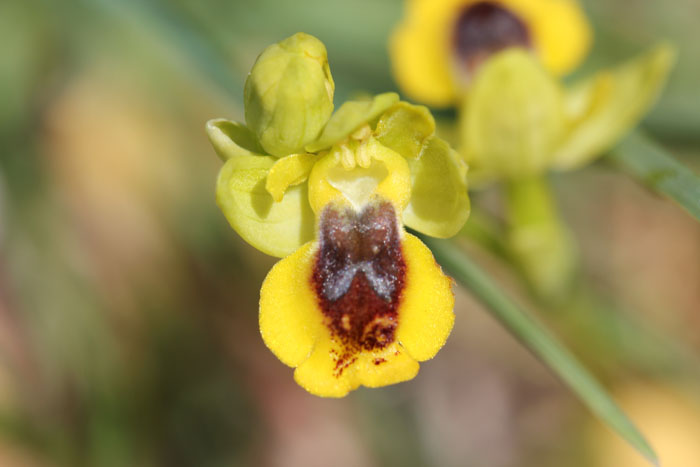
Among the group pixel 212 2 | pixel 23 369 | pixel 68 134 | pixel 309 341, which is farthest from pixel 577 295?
pixel 68 134

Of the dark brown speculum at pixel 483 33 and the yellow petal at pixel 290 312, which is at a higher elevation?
the yellow petal at pixel 290 312

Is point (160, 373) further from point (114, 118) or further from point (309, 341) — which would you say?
point (309, 341)

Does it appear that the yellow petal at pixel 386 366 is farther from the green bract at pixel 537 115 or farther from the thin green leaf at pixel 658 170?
the green bract at pixel 537 115

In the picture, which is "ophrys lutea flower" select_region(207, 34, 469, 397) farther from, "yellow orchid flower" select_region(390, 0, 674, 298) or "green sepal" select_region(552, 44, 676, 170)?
"green sepal" select_region(552, 44, 676, 170)

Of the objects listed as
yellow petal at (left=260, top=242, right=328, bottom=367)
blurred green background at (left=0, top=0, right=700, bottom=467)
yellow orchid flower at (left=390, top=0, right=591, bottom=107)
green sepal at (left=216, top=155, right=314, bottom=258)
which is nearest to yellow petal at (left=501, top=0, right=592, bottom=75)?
yellow orchid flower at (left=390, top=0, right=591, bottom=107)

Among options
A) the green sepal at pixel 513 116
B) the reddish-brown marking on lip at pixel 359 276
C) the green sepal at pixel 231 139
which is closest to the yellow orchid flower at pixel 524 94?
the green sepal at pixel 513 116

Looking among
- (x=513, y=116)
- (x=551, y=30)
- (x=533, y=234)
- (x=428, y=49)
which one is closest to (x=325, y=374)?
(x=513, y=116)

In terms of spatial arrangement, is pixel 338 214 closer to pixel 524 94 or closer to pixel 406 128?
pixel 406 128
